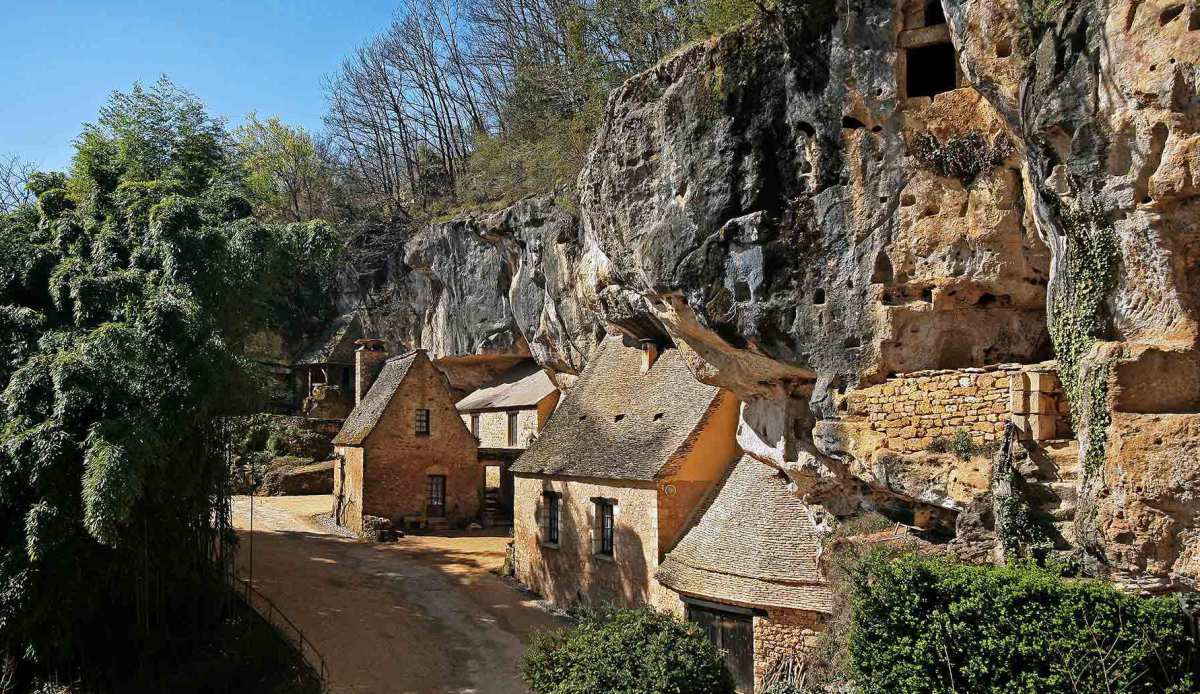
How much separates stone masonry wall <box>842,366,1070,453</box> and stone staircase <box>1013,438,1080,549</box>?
0.31m

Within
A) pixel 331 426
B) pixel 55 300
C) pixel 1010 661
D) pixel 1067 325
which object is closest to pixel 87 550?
pixel 55 300

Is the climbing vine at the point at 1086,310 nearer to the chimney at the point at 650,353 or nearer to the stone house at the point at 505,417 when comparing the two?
the chimney at the point at 650,353

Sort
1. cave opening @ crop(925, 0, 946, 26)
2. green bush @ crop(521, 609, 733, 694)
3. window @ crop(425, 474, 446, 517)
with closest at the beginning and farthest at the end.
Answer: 1. cave opening @ crop(925, 0, 946, 26)
2. green bush @ crop(521, 609, 733, 694)
3. window @ crop(425, 474, 446, 517)

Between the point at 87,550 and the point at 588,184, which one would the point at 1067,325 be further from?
the point at 87,550

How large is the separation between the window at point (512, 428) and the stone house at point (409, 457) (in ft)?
11.8

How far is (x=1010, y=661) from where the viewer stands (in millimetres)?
9859

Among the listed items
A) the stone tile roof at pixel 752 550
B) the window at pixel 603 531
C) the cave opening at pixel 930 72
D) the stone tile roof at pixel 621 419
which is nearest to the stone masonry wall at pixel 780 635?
the stone tile roof at pixel 752 550

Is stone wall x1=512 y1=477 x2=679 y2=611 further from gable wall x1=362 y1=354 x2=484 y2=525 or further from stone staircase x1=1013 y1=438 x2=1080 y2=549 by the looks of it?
stone staircase x1=1013 y1=438 x2=1080 y2=549

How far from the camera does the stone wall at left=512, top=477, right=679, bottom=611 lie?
18.0 m

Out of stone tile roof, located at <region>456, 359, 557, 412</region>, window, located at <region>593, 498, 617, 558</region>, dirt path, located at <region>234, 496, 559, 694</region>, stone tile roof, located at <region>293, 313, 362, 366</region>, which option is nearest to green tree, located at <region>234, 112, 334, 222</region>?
stone tile roof, located at <region>293, 313, 362, 366</region>

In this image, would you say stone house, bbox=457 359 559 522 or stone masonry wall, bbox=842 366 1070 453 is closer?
stone masonry wall, bbox=842 366 1070 453

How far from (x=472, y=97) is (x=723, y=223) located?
31557 mm

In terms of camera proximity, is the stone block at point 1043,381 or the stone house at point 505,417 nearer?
the stone block at point 1043,381

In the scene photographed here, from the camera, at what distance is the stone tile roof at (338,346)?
143 ft
